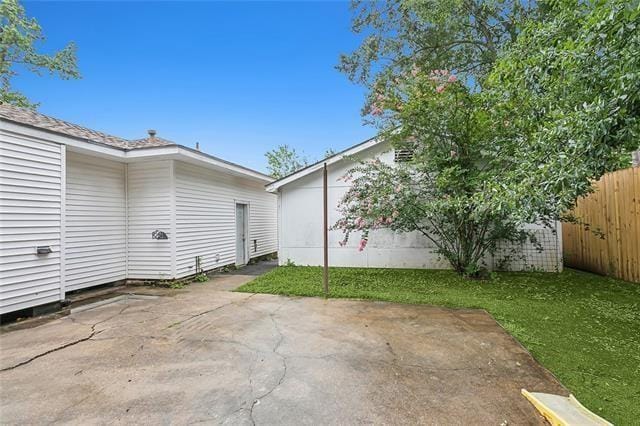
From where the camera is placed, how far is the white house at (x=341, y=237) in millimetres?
7853

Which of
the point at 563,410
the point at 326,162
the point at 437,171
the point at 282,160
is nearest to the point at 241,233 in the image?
the point at 326,162

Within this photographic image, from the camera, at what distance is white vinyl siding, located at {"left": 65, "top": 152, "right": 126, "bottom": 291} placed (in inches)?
225

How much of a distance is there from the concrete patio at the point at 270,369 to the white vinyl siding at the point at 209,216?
2.74m

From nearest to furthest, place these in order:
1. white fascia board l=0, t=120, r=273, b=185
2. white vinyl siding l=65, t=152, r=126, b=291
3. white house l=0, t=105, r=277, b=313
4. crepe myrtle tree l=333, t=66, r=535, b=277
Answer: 1. white house l=0, t=105, r=277, b=313
2. white fascia board l=0, t=120, r=273, b=185
3. white vinyl siding l=65, t=152, r=126, b=291
4. crepe myrtle tree l=333, t=66, r=535, b=277

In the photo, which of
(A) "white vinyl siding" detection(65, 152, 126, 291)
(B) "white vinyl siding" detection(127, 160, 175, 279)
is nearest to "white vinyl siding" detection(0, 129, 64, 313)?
(A) "white vinyl siding" detection(65, 152, 126, 291)

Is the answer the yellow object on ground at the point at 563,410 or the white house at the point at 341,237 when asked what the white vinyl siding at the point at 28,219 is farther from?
the yellow object on ground at the point at 563,410

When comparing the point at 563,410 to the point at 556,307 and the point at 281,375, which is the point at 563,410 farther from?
the point at 556,307

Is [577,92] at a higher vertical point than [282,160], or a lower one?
lower

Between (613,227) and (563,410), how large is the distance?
6163 mm

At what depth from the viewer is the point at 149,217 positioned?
22.5ft

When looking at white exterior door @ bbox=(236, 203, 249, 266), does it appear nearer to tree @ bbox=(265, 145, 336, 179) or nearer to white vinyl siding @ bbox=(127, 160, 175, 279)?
white vinyl siding @ bbox=(127, 160, 175, 279)

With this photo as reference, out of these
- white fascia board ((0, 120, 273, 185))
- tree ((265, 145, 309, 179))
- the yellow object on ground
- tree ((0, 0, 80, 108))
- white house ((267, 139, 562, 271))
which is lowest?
the yellow object on ground

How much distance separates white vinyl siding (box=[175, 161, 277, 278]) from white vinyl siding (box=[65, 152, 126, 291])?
1281 mm

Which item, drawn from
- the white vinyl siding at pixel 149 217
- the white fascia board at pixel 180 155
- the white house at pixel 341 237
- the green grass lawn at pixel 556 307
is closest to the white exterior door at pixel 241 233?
the white house at pixel 341 237
